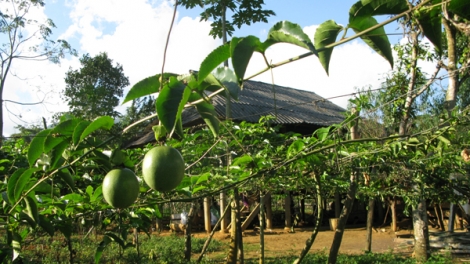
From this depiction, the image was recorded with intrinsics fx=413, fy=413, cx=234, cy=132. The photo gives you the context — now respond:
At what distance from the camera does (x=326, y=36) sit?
83 centimetres

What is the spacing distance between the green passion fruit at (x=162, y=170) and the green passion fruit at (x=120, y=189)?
11 centimetres

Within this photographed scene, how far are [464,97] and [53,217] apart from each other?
18.9 meters

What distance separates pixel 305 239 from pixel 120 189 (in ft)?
35.1

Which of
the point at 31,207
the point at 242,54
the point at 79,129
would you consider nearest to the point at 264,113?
the point at 31,207

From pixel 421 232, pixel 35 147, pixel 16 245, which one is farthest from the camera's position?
pixel 421 232

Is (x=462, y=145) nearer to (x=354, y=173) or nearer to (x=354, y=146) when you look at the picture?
(x=354, y=146)

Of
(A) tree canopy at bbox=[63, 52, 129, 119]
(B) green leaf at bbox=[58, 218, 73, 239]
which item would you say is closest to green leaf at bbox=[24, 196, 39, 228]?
(B) green leaf at bbox=[58, 218, 73, 239]

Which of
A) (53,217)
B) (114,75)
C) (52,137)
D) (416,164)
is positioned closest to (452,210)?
(416,164)

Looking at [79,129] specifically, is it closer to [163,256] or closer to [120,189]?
[120,189]

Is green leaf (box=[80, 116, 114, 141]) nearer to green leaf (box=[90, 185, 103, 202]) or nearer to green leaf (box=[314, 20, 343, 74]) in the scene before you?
green leaf (box=[314, 20, 343, 74])

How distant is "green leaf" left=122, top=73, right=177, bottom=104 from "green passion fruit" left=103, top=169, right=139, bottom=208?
27 cm

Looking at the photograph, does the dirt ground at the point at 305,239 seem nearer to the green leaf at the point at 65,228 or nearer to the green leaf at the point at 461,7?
the green leaf at the point at 65,228

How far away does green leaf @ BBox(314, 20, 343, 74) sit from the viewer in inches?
32.5

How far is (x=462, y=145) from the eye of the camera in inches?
121
